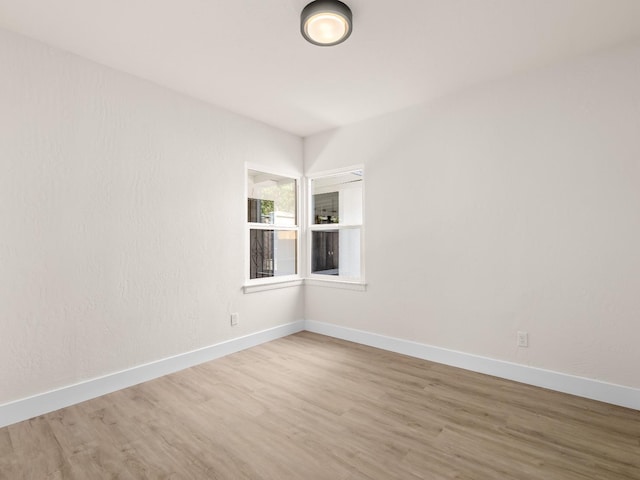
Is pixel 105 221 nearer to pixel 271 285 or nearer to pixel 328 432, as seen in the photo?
pixel 271 285

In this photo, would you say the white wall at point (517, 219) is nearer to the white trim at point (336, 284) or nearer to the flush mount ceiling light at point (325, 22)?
the white trim at point (336, 284)

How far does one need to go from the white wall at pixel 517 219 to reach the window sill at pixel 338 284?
130 mm

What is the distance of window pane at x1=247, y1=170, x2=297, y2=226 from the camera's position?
3990mm

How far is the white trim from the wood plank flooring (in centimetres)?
115

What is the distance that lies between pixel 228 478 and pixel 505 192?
9.79 ft

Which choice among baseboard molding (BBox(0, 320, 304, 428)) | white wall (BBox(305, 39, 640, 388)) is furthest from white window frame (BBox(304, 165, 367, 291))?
baseboard molding (BBox(0, 320, 304, 428))

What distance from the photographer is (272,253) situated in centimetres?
423

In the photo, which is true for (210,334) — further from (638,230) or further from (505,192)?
(638,230)

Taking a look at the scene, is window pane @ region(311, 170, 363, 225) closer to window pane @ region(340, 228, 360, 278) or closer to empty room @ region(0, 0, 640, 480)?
window pane @ region(340, 228, 360, 278)

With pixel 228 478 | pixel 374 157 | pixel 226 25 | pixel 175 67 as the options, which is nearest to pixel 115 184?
pixel 175 67

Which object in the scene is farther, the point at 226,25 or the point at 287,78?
the point at 287,78

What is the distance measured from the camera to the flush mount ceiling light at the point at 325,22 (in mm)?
1998

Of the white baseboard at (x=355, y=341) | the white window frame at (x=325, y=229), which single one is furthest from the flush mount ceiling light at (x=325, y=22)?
the white baseboard at (x=355, y=341)

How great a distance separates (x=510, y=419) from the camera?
228 centimetres
